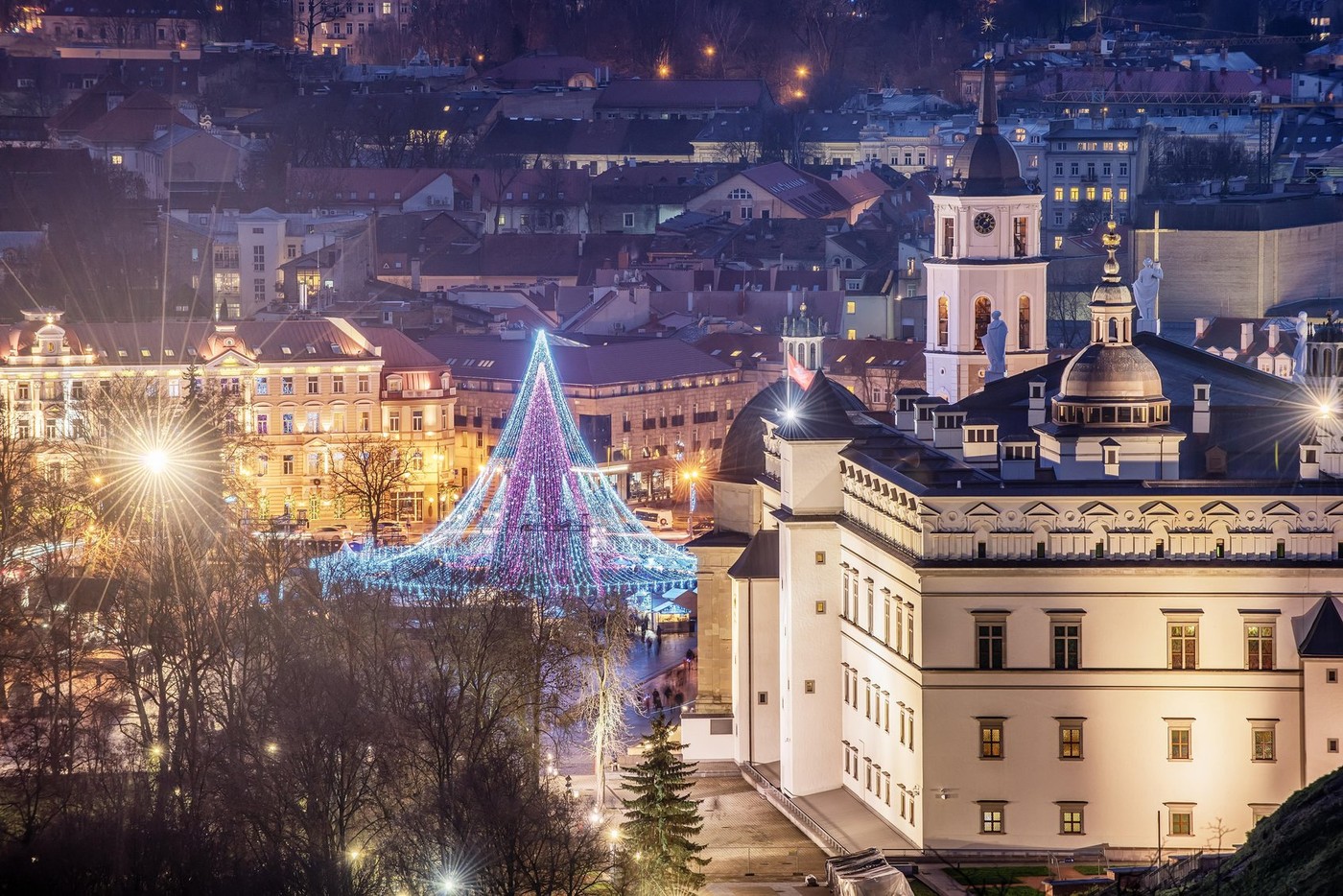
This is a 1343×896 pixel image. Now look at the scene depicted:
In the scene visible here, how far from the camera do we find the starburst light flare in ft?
265

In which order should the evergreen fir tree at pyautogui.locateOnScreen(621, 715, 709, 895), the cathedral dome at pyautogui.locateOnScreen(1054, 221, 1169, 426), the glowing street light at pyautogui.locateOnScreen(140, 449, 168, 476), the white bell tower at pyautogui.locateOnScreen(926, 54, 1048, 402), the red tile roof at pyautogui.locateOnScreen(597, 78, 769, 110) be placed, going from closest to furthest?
the evergreen fir tree at pyautogui.locateOnScreen(621, 715, 709, 895) < the cathedral dome at pyautogui.locateOnScreen(1054, 221, 1169, 426) < the white bell tower at pyautogui.locateOnScreen(926, 54, 1048, 402) < the glowing street light at pyautogui.locateOnScreen(140, 449, 168, 476) < the red tile roof at pyautogui.locateOnScreen(597, 78, 769, 110)

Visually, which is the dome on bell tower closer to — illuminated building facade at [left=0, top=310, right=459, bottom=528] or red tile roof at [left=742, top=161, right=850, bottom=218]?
illuminated building facade at [left=0, top=310, right=459, bottom=528]

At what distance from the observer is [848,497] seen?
66688 mm

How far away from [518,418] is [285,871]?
139ft

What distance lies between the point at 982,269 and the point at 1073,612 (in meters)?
21.7

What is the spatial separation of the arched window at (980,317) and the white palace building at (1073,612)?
14867mm

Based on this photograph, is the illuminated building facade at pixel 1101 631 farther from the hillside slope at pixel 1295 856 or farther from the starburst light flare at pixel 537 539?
the starburst light flare at pixel 537 539

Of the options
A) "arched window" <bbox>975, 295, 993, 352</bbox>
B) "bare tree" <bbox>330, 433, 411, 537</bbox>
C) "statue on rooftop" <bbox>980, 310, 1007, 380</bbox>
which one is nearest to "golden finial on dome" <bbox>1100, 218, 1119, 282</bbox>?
"statue on rooftop" <bbox>980, 310, 1007, 380</bbox>

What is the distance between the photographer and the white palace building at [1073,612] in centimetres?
6112

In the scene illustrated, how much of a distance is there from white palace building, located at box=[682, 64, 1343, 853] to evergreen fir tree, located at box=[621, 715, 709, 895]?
136 inches

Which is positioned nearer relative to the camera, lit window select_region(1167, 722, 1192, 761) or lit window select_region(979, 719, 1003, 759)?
lit window select_region(1167, 722, 1192, 761)

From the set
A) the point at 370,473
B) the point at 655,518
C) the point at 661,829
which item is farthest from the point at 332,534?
the point at 661,829

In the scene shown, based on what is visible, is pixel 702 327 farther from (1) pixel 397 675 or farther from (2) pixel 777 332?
(1) pixel 397 675

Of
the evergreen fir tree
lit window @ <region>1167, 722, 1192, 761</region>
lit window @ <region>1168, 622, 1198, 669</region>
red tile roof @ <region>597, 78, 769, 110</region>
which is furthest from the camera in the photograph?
red tile roof @ <region>597, 78, 769, 110</region>
